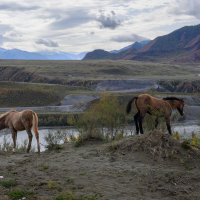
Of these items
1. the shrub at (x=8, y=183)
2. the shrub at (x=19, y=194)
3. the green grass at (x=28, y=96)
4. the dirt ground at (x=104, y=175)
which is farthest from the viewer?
the green grass at (x=28, y=96)

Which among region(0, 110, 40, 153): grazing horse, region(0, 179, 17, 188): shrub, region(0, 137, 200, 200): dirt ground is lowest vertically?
region(0, 137, 200, 200): dirt ground

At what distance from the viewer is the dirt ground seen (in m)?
9.27

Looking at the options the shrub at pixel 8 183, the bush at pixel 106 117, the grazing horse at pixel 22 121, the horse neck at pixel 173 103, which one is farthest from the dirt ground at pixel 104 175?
the bush at pixel 106 117

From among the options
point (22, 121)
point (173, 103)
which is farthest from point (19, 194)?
point (173, 103)

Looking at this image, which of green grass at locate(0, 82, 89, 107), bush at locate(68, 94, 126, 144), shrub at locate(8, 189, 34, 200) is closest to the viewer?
shrub at locate(8, 189, 34, 200)

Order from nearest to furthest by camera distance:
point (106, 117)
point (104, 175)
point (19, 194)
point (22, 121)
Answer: point (19, 194) < point (104, 175) < point (22, 121) < point (106, 117)

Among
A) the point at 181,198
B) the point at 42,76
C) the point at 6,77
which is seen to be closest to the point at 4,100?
the point at 42,76

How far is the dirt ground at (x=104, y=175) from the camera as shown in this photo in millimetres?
9267

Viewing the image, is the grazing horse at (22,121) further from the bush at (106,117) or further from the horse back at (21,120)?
the bush at (106,117)

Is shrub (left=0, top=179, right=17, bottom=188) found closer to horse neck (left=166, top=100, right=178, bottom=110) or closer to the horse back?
the horse back

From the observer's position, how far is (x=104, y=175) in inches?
405

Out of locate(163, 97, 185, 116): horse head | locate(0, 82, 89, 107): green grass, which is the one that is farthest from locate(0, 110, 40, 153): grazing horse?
locate(0, 82, 89, 107): green grass

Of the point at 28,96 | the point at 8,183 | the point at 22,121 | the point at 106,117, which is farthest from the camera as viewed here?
the point at 28,96

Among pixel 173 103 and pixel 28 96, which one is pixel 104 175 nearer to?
pixel 173 103
